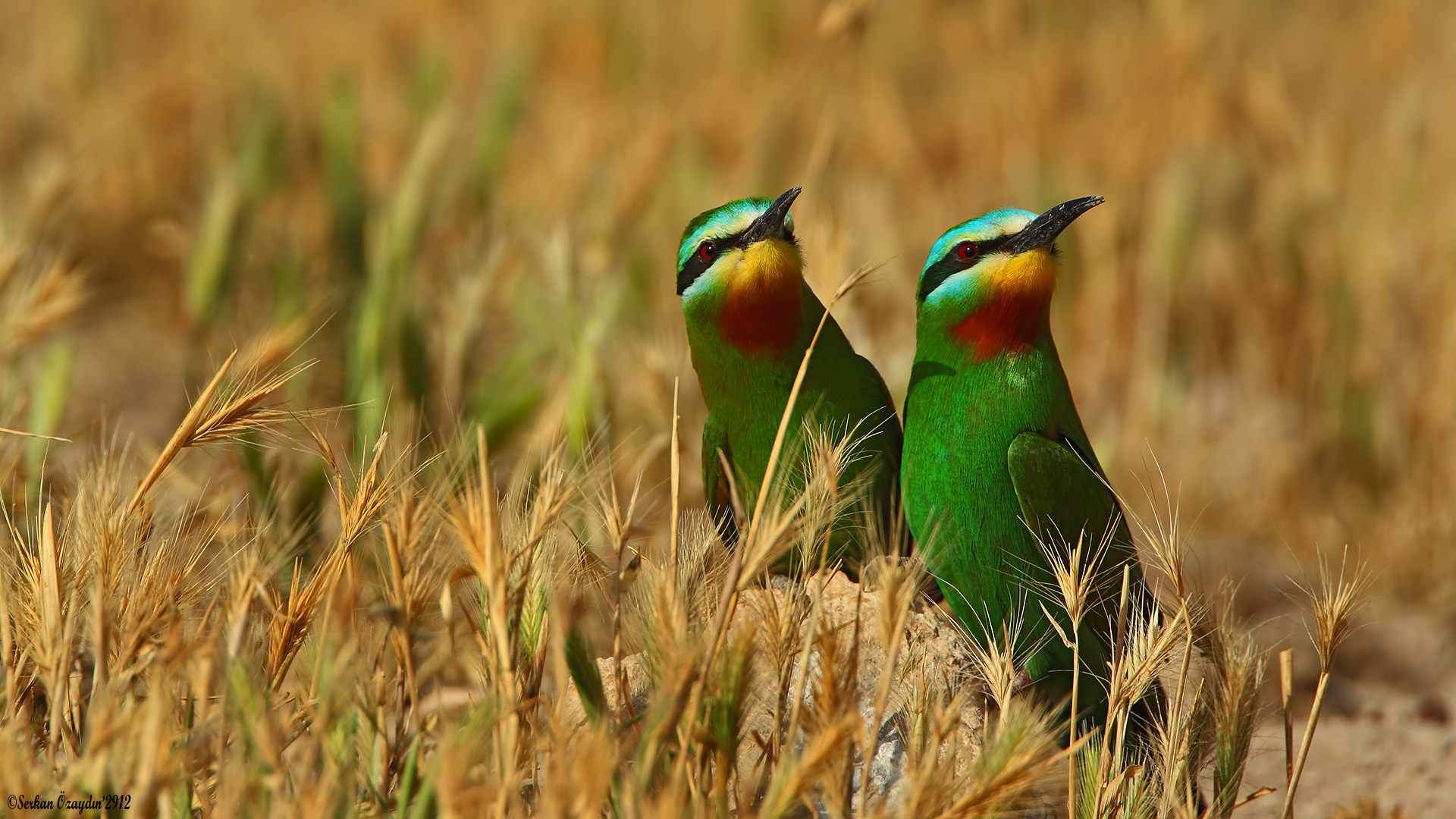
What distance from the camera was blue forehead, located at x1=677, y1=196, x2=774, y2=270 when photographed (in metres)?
2.42

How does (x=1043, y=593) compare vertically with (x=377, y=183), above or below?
below

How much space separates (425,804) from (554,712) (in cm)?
20

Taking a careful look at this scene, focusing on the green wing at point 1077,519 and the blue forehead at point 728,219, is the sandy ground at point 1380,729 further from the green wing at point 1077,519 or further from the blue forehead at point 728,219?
the blue forehead at point 728,219

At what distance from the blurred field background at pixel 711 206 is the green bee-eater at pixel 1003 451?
1.35 ft

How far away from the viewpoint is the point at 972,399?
7.83ft

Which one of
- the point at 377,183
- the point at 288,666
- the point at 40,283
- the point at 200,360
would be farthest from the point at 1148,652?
the point at 377,183

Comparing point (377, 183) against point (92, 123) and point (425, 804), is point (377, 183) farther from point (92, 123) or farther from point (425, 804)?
point (425, 804)

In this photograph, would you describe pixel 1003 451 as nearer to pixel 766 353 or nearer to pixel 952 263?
pixel 952 263

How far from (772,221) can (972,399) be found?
52 centimetres

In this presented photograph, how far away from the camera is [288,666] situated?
190 cm

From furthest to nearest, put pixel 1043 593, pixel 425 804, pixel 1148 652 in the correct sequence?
pixel 1043 593 < pixel 1148 652 < pixel 425 804

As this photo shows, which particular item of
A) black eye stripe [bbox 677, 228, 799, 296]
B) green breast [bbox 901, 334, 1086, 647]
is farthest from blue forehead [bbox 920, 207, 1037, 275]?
black eye stripe [bbox 677, 228, 799, 296]

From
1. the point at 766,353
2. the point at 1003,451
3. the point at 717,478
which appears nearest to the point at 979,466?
the point at 1003,451

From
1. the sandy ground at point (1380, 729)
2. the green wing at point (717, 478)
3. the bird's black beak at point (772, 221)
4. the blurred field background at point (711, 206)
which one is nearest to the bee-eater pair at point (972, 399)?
the bird's black beak at point (772, 221)
